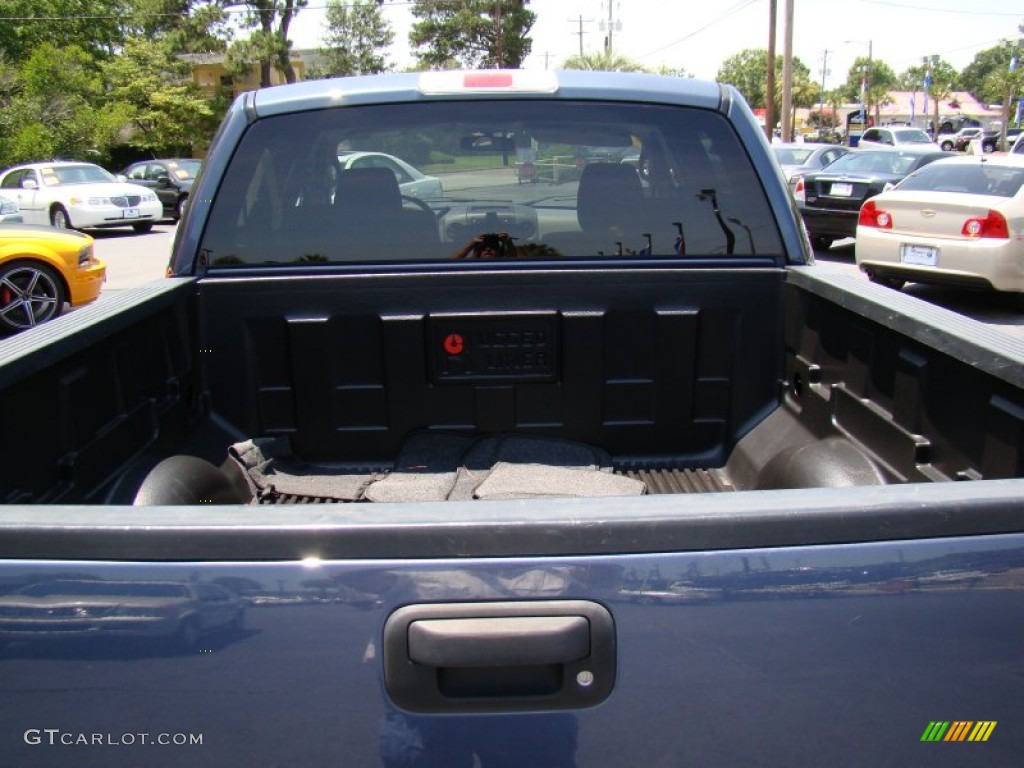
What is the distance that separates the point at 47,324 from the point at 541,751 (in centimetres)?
170

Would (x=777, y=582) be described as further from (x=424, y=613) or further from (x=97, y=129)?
(x=97, y=129)

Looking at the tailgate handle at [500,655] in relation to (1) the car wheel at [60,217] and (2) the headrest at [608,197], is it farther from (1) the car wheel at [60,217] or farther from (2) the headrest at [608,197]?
(1) the car wheel at [60,217]

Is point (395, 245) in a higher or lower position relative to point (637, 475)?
higher

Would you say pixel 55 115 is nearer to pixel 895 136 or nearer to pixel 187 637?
pixel 895 136

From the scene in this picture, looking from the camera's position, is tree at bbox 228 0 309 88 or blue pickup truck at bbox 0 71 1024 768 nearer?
blue pickup truck at bbox 0 71 1024 768

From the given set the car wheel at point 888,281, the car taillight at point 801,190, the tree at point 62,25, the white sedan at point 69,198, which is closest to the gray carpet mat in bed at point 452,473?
the car wheel at point 888,281

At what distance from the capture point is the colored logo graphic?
3.99 feet

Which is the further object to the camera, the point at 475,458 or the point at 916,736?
the point at 475,458

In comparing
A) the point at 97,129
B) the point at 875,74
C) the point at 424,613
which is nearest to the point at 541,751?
the point at 424,613

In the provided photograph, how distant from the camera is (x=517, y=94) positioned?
2973 millimetres

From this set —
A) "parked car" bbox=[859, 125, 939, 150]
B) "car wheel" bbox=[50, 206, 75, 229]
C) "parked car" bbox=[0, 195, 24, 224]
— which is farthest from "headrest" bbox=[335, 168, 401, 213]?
"parked car" bbox=[859, 125, 939, 150]

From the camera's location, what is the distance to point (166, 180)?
923 inches

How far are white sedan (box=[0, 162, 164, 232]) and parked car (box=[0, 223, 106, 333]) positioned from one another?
29.7ft

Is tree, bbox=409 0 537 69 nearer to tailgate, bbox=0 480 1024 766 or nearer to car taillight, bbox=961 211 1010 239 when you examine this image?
car taillight, bbox=961 211 1010 239
